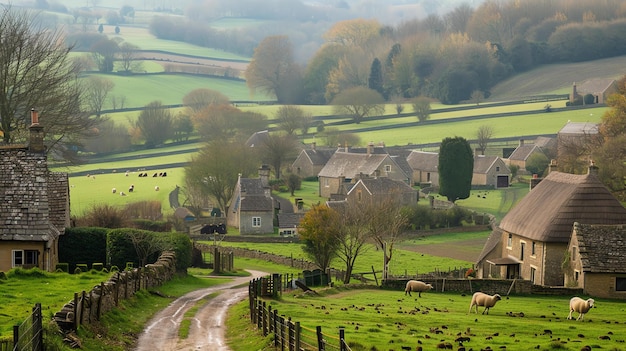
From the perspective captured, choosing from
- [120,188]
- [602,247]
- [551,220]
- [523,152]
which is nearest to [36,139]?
[602,247]

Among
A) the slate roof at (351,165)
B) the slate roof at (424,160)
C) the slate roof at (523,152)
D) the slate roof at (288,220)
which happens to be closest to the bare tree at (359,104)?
the slate roof at (424,160)

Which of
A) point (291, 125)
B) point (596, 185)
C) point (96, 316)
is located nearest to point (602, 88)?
point (291, 125)

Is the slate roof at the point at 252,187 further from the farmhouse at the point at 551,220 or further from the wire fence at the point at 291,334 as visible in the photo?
the wire fence at the point at 291,334

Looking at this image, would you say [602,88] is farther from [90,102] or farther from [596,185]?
[596,185]

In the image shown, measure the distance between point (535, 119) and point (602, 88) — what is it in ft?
49.7

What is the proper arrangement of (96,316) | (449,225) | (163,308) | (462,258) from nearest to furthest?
(96,316) < (163,308) < (462,258) < (449,225)

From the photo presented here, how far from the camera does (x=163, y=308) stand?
39.0 meters

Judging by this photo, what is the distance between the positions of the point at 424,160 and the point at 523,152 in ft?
39.2

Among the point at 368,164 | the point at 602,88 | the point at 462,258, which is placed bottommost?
the point at 462,258

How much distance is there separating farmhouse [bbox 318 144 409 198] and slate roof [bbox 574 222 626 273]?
65.6 meters

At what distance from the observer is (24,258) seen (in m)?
41.9

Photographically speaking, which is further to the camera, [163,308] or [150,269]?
[150,269]

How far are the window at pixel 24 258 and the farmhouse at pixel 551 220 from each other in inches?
1020

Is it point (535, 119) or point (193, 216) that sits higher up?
point (535, 119)
